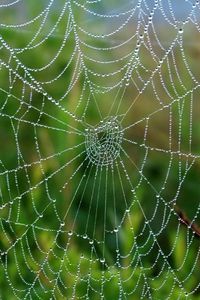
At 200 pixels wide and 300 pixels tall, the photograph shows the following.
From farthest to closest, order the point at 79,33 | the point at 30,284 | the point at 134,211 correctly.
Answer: the point at 79,33 < the point at 134,211 < the point at 30,284

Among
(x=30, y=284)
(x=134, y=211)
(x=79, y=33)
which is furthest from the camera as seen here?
(x=79, y=33)

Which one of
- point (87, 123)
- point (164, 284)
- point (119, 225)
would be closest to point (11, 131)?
point (87, 123)

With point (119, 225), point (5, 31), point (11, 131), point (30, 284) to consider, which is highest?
point (5, 31)

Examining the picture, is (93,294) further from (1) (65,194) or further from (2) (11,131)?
(2) (11,131)

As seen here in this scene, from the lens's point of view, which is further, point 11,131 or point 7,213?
point 11,131
